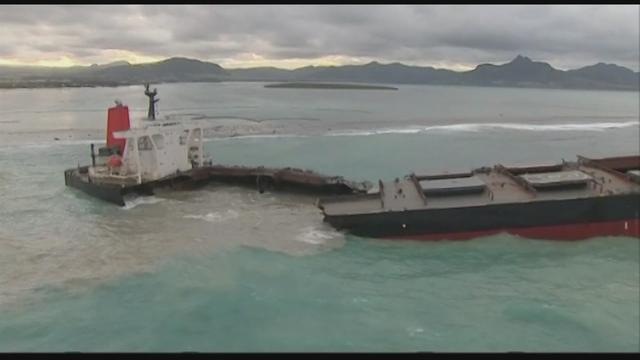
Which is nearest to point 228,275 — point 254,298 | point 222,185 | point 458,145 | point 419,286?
point 254,298

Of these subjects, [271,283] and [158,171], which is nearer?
[271,283]

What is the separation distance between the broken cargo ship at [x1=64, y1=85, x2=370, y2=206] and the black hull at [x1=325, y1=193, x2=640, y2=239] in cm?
588

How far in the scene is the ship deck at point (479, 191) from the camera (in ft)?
72.0

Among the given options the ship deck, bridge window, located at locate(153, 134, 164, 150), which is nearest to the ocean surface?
the ship deck

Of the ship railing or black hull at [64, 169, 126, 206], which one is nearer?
the ship railing

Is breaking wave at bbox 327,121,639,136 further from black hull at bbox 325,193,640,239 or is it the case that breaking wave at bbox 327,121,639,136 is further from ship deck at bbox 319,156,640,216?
black hull at bbox 325,193,640,239

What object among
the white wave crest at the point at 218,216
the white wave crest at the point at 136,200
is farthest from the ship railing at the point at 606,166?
the white wave crest at the point at 136,200

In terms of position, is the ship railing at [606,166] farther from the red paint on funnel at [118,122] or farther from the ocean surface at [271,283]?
the red paint on funnel at [118,122]

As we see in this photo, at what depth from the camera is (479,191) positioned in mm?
22797

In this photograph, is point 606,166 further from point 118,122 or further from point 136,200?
point 118,122

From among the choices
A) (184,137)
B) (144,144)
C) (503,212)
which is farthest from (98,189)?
(503,212)

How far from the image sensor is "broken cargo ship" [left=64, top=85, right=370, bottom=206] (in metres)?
27.8

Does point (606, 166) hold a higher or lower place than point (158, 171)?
higher

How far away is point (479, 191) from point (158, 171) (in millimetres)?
16255
